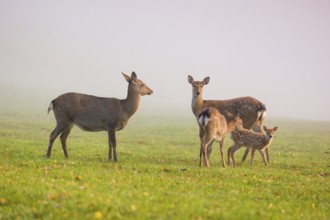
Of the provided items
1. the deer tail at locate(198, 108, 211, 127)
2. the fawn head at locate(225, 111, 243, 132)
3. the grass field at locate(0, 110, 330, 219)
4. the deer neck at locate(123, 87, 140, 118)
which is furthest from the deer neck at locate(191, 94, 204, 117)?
the grass field at locate(0, 110, 330, 219)

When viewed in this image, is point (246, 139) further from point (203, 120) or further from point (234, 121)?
point (203, 120)

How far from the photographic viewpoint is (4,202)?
310 inches

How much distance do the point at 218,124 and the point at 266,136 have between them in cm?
306

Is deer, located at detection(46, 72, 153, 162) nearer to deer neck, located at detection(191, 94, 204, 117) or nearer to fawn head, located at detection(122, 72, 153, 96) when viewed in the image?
fawn head, located at detection(122, 72, 153, 96)

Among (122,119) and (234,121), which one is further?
(234,121)

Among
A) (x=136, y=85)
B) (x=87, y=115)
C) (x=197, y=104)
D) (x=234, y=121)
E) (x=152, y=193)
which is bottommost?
(x=152, y=193)

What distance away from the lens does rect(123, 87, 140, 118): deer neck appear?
15.9 meters

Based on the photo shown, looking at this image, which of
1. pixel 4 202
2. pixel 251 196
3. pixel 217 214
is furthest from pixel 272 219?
pixel 4 202

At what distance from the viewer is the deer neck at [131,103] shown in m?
15.9

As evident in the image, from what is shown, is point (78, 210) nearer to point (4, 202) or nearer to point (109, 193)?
point (109, 193)

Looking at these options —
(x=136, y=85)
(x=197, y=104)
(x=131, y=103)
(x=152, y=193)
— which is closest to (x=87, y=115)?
(x=131, y=103)

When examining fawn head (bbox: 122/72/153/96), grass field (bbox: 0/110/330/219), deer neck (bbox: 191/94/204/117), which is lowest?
grass field (bbox: 0/110/330/219)

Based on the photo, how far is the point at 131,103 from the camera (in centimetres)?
1611

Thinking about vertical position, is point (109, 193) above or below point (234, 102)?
below
